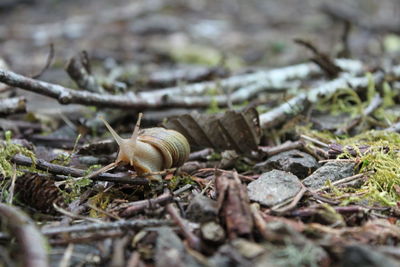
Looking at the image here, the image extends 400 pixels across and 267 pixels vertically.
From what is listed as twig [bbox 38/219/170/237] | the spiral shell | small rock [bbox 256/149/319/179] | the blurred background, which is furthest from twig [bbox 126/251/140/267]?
the blurred background

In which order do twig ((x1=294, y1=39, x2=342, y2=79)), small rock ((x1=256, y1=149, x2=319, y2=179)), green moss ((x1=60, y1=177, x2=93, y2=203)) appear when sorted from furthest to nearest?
twig ((x1=294, y1=39, x2=342, y2=79))
small rock ((x1=256, y1=149, x2=319, y2=179))
green moss ((x1=60, y1=177, x2=93, y2=203))

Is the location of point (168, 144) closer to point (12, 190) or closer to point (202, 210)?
point (202, 210)

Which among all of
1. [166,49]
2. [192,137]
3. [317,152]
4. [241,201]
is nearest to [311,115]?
[317,152]

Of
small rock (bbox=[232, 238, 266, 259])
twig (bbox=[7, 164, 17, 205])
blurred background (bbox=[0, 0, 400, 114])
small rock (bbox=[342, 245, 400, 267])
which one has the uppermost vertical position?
twig (bbox=[7, 164, 17, 205])

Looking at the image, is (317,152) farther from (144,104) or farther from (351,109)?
(144,104)

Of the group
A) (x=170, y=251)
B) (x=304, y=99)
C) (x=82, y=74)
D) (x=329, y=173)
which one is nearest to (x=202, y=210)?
(x=170, y=251)

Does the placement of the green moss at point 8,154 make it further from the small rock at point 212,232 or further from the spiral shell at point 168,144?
the small rock at point 212,232

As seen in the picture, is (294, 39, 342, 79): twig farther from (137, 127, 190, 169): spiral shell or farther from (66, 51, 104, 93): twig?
(137, 127, 190, 169): spiral shell
